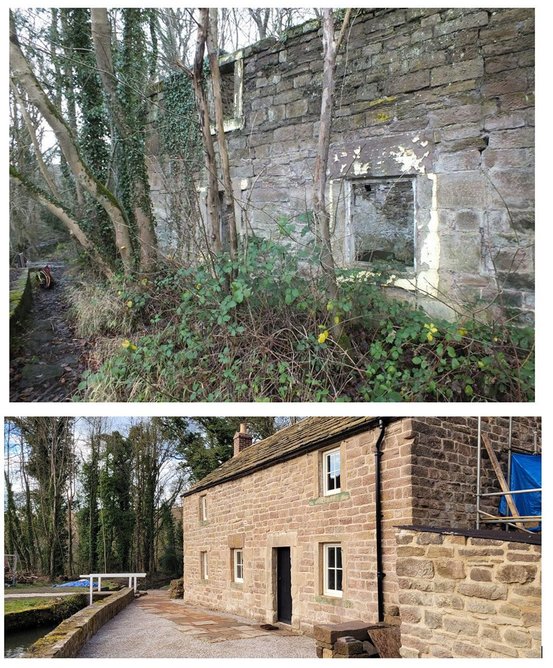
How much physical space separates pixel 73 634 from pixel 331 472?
2.68 meters

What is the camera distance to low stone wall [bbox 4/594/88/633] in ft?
15.8

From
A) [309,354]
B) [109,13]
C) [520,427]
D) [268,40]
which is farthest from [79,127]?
[520,427]

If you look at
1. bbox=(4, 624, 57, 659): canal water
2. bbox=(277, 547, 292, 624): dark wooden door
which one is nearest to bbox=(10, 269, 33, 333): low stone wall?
bbox=(4, 624, 57, 659): canal water

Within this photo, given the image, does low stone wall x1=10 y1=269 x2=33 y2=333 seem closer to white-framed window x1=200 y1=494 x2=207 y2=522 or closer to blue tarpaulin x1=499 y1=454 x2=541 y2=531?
white-framed window x1=200 y1=494 x2=207 y2=522

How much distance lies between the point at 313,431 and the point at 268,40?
4.32 meters

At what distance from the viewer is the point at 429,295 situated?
519cm

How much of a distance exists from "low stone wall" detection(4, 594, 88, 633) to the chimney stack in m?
2.34

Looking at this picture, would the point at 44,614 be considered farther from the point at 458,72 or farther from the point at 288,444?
the point at 458,72

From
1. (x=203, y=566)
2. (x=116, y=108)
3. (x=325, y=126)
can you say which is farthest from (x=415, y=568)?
(x=116, y=108)

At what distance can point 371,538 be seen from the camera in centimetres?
482

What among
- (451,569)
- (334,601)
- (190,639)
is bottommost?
(190,639)

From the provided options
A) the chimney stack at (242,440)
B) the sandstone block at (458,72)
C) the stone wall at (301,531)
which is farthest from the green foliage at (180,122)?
the stone wall at (301,531)

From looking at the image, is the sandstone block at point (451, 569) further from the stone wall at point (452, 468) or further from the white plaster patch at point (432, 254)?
the white plaster patch at point (432, 254)
